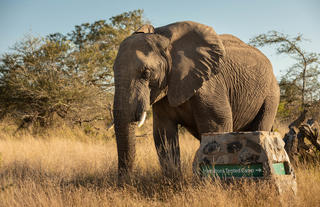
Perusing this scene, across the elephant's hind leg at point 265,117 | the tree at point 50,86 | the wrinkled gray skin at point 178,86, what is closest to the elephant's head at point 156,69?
the wrinkled gray skin at point 178,86

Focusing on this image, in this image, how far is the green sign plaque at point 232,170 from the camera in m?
3.81

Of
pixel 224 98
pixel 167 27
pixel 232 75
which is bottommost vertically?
pixel 224 98

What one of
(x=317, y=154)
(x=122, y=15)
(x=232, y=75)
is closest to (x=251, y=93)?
(x=232, y=75)

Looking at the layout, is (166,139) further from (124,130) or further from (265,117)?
(265,117)

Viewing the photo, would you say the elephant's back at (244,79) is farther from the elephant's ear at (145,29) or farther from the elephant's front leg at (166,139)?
the elephant's ear at (145,29)

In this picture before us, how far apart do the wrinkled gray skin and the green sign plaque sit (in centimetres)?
93

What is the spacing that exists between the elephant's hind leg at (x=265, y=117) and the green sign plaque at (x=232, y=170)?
2.16 metres

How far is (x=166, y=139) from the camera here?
18.0ft

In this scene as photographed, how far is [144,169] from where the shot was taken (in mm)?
6281

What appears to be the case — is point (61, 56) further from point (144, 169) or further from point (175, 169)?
point (175, 169)

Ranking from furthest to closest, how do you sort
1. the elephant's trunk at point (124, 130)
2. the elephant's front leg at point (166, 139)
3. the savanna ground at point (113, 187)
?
the elephant's front leg at point (166, 139)
the elephant's trunk at point (124, 130)
the savanna ground at point (113, 187)

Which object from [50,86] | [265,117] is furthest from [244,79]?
[50,86]

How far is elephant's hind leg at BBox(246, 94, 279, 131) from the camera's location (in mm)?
5934

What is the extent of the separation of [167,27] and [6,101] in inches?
422
